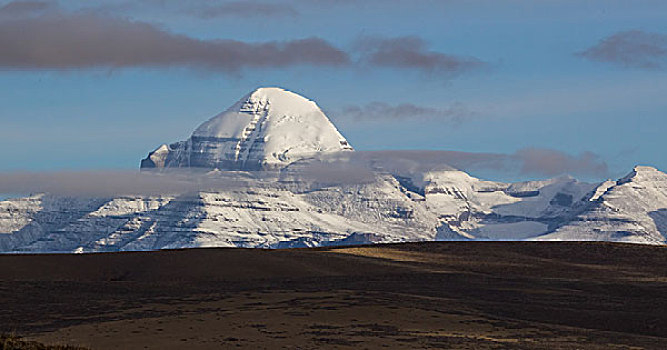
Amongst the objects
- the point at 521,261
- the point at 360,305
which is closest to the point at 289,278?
the point at 360,305

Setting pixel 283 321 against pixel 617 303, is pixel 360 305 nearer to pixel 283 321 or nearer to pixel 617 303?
pixel 283 321

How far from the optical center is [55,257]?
271ft

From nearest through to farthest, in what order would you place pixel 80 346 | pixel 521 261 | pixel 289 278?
pixel 80 346 → pixel 289 278 → pixel 521 261

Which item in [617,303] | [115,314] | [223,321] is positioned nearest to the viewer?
[223,321]

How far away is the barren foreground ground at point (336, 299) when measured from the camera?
4959cm

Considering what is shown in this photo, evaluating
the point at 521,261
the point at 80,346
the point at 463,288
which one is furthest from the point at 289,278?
the point at 80,346

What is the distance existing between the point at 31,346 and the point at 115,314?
1352 cm

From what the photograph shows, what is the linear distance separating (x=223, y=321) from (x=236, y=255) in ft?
103

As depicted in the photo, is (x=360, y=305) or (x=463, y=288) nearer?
(x=360, y=305)

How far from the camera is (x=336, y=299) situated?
60.0 meters

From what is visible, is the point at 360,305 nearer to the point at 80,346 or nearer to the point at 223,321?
the point at 223,321

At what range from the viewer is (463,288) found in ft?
226

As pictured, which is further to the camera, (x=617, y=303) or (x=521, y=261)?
(x=521, y=261)

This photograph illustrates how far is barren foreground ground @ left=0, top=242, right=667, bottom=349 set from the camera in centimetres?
4959
